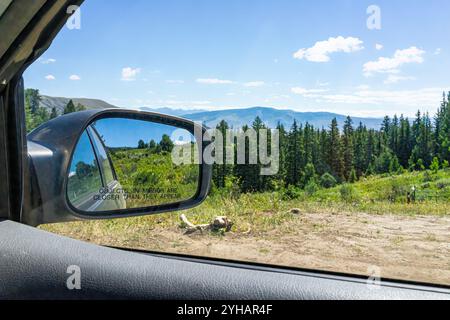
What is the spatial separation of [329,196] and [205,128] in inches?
101

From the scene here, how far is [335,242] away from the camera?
235 cm

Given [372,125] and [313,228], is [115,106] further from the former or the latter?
[372,125]

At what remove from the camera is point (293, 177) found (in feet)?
15.7

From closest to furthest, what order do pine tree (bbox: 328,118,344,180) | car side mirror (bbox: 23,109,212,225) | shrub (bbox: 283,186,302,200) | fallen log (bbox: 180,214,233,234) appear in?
car side mirror (bbox: 23,109,212,225), fallen log (bbox: 180,214,233,234), shrub (bbox: 283,186,302,200), pine tree (bbox: 328,118,344,180)

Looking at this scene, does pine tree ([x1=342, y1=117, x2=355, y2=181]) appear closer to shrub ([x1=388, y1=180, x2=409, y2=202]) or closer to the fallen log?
shrub ([x1=388, y1=180, x2=409, y2=202])

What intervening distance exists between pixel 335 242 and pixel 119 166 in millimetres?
1336

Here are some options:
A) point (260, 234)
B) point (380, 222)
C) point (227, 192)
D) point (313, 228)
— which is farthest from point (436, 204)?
point (227, 192)

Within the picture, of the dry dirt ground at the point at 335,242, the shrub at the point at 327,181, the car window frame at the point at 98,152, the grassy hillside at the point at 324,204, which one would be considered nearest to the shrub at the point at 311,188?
the shrub at the point at 327,181

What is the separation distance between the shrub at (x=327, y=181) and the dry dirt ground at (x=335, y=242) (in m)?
1.47

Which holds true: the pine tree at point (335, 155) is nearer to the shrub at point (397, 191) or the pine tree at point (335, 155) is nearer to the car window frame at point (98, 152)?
the shrub at point (397, 191)

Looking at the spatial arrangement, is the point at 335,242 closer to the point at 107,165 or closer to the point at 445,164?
the point at 445,164

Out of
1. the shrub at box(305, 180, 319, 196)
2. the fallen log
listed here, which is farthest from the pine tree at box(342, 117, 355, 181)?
the fallen log

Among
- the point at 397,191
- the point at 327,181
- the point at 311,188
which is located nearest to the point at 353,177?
the point at 327,181

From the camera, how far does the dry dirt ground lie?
5.82ft
